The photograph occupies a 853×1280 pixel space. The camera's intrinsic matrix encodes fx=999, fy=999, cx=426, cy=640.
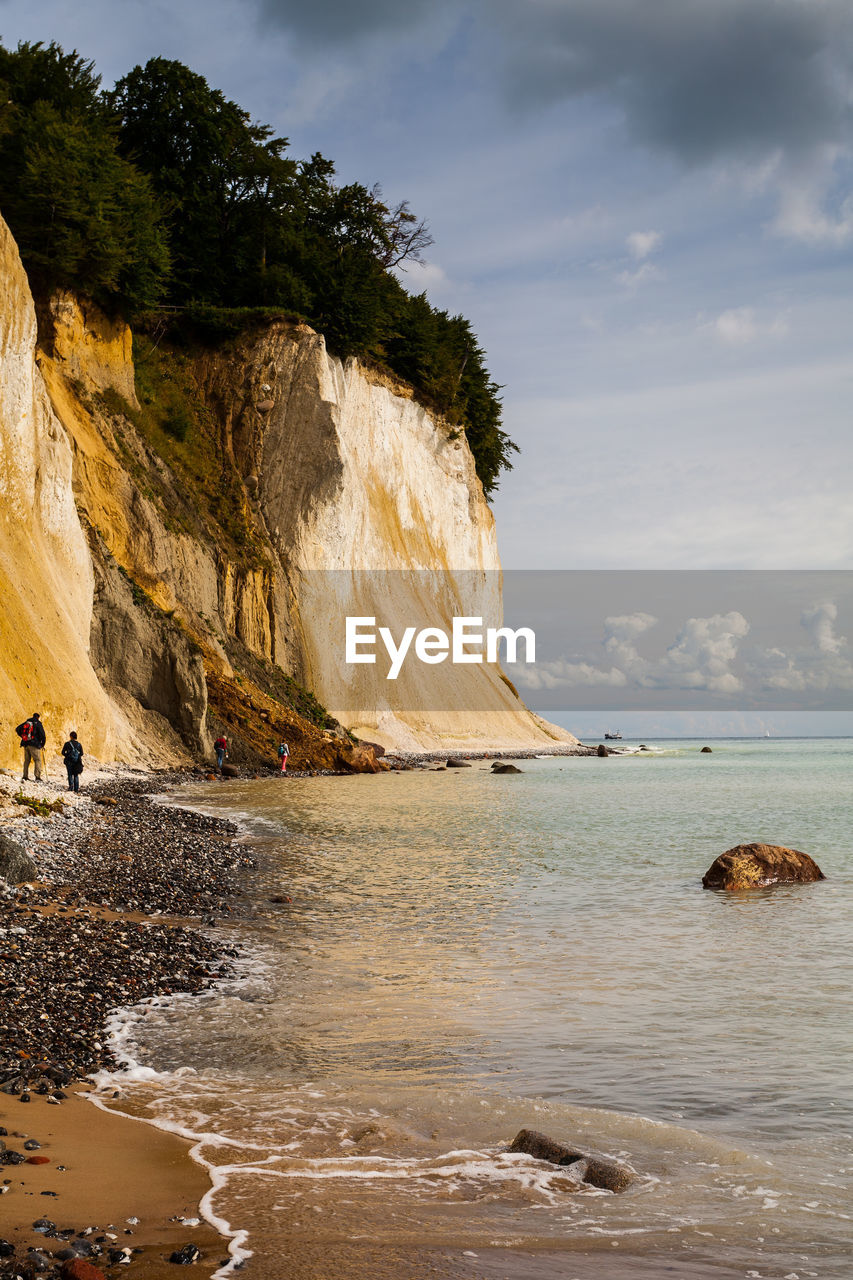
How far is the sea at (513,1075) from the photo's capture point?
4918 millimetres

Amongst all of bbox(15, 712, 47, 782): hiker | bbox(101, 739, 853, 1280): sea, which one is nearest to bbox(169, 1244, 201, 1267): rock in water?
bbox(101, 739, 853, 1280): sea

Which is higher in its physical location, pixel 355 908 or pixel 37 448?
pixel 37 448

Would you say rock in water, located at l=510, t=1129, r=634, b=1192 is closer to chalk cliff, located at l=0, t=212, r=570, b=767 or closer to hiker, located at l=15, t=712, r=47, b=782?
hiker, located at l=15, t=712, r=47, b=782

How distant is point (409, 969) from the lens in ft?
34.4

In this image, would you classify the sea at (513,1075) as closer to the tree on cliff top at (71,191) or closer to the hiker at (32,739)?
the hiker at (32,739)

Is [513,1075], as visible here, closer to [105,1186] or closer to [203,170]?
[105,1186]

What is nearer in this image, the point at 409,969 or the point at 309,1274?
the point at 309,1274

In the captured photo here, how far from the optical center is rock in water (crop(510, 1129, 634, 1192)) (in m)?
5.59

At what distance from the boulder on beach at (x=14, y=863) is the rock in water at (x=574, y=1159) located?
790 cm

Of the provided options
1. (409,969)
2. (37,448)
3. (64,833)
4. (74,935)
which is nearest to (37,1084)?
(74,935)

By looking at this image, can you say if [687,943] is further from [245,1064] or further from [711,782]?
[711,782]

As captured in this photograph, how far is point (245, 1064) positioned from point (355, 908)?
6.36 m

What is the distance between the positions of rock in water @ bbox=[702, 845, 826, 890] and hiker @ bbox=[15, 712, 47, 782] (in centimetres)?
1380

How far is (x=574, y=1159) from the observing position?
5.78m
